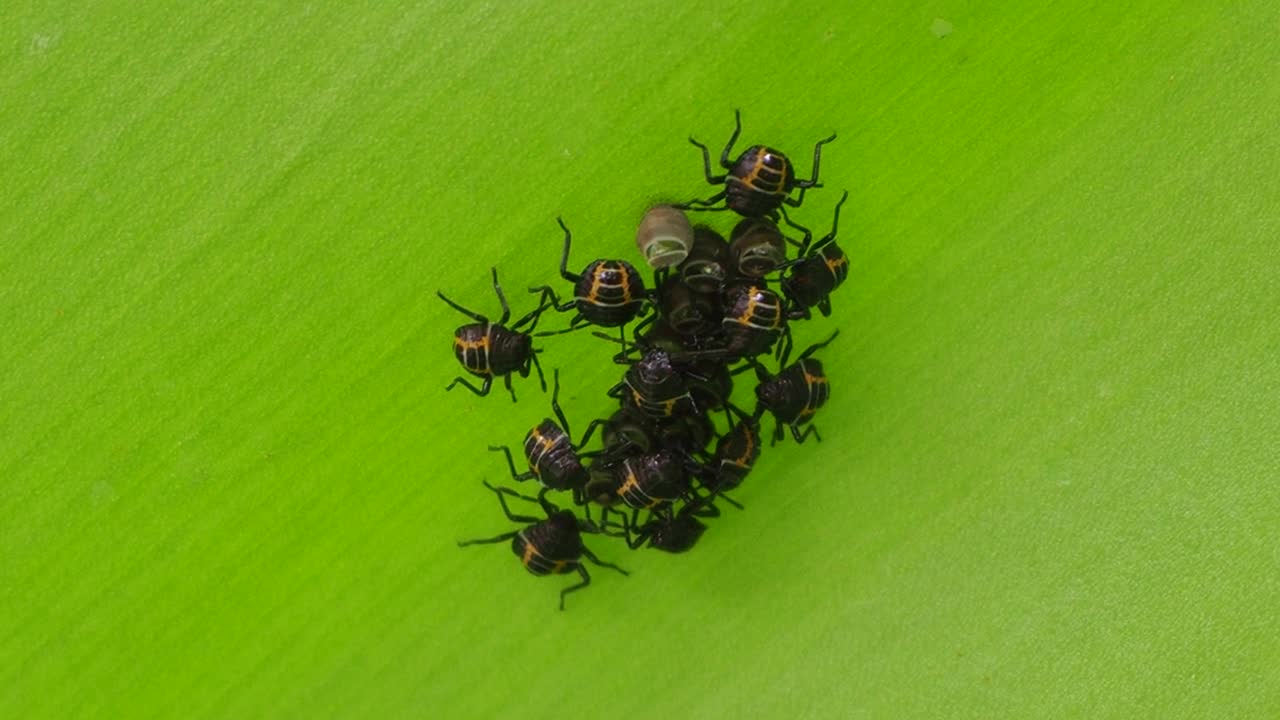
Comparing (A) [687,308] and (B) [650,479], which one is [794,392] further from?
(B) [650,479]

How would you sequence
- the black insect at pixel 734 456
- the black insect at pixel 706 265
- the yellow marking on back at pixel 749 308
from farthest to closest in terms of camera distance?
the black insect at pixel 734 456 → the black insect at pixel 706 265 → the yellow marking on back at pixel 749 308

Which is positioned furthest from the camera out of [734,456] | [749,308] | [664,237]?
[734,456]

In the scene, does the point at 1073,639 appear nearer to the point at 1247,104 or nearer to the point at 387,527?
the point at 1247,104

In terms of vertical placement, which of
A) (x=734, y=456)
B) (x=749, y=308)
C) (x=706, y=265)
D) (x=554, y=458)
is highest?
(x=706, y=265)

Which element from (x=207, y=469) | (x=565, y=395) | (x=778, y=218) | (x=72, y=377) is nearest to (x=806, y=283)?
(x=778, y=218)

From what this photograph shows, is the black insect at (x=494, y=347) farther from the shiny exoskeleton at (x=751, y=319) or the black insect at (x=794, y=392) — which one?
the black insect at (x=794, y=392)

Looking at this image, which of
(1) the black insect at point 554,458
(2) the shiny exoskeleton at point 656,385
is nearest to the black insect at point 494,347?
(1) the black insect at point 554,458

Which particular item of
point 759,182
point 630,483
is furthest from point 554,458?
point 759,182
